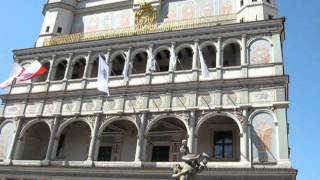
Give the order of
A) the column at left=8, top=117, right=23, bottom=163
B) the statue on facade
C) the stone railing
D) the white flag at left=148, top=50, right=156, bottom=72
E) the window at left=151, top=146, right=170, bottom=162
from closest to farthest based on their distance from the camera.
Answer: the statue on facade → the window at left=151, top=146, right=170, bottom=162 → the white flag at left=148, top=50, right=156, bottom=72 → the column at left=8, top=117, right=23, bottom=163 → the stone railing

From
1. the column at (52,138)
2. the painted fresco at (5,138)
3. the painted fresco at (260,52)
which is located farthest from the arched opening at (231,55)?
the painted fresco at (5,138)

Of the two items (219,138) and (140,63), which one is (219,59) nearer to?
(219,138)

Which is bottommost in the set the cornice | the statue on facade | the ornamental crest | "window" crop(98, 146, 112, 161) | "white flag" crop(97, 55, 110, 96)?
the statue on facade

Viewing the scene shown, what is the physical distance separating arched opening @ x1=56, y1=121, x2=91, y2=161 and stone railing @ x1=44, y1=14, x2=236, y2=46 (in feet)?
23.4

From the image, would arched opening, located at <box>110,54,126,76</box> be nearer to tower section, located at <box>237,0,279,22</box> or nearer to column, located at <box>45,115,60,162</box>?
column, located at <box>45,115,60,162</box>

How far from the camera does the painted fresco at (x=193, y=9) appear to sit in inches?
1196

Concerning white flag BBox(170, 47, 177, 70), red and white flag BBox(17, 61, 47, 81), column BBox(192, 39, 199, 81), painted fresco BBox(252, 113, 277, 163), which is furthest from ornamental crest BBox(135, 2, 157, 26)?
painted fresco BBox(252, 113, 277, 163)

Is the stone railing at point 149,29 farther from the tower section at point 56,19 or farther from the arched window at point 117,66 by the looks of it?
the arched window at point 117,66

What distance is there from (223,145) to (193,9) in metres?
12.4

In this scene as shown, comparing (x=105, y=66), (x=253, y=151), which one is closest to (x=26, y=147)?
(x=105, y=66)

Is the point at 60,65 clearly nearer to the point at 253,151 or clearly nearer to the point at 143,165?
the point at 143,165

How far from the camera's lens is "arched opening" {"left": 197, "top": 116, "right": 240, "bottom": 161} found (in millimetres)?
24297

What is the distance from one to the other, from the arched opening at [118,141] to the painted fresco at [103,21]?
388 inches

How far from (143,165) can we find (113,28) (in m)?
14.6
